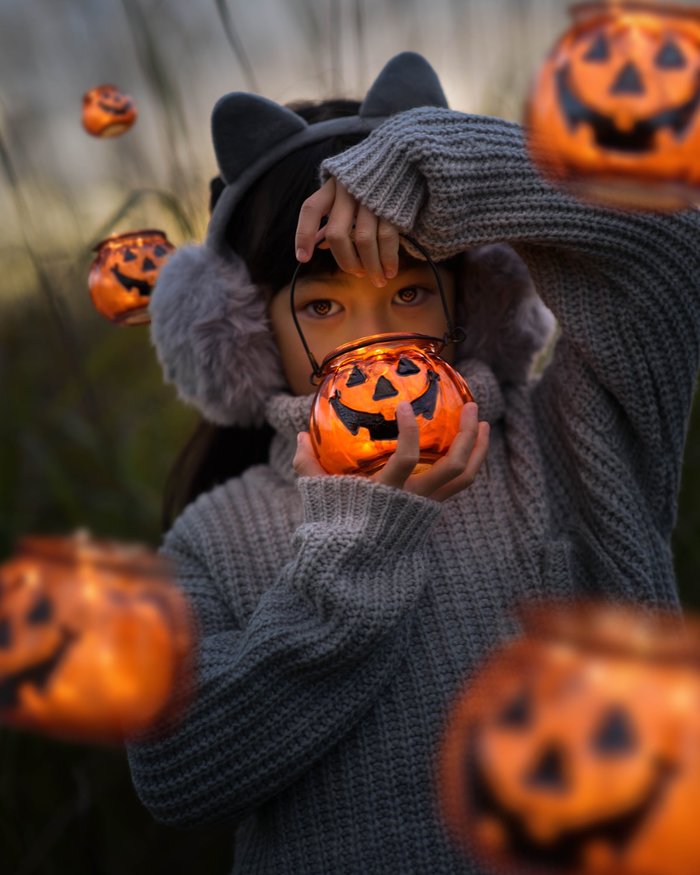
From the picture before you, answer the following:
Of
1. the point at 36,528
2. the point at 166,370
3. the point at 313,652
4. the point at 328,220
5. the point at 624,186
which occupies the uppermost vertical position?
the point at 624,186

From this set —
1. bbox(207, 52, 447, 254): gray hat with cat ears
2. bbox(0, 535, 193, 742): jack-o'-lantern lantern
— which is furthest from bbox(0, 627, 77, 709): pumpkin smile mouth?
bbox(207, 52, 447, 254): gray hat with cat ears

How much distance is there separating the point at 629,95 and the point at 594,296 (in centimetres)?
62

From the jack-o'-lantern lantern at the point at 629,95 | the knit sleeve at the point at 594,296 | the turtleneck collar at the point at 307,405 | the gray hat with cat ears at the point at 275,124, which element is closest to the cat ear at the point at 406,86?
the gray hat with cat ears at the point at 275,124

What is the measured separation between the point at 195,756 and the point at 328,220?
0.61 m

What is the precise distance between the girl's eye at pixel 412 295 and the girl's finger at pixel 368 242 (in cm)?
14

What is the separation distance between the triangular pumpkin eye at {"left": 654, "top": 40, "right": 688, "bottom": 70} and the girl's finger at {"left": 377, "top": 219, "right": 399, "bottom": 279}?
505 mm

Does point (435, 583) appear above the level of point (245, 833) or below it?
above

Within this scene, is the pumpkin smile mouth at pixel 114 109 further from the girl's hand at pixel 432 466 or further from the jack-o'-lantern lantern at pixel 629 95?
the jack-o'-lantern lantern at pixel 629 95

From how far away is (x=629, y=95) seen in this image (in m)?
0.53

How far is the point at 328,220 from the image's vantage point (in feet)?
3.35

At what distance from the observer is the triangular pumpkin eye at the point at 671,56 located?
52 cm

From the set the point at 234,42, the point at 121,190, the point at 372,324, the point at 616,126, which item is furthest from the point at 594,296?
the point at 121,190

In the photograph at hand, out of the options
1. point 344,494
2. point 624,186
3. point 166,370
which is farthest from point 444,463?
point 166,370

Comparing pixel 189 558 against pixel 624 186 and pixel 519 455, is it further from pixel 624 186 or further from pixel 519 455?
pixel 624 186
